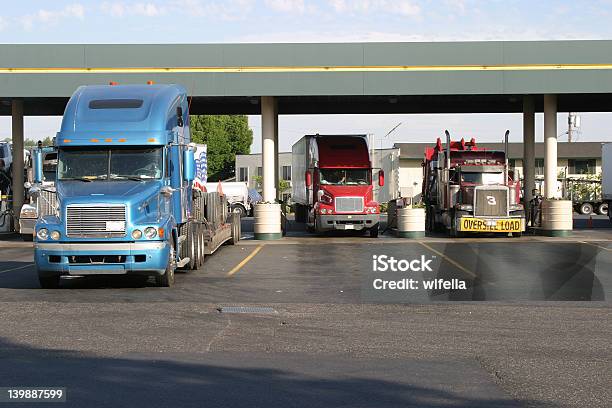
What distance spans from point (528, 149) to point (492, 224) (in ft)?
23.0

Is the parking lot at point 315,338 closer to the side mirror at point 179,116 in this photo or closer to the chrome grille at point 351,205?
the side mirror at point 179,116

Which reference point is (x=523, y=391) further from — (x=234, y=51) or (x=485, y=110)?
(x=485, y=110)

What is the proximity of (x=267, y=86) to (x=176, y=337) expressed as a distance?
2168 centimetres

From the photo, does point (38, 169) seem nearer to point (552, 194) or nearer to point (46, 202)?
point (46, 202)

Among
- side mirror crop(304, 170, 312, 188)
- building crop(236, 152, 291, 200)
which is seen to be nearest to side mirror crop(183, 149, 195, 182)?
side mirror crop(304, 170, 312, 188)

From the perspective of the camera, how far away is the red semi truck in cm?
3359

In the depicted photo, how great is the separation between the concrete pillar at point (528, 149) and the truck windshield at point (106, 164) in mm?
23609

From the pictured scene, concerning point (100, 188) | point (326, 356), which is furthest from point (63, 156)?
point (326, 356)

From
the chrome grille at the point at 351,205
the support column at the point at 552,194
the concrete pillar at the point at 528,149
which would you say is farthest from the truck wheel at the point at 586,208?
the chrome grille at the point at 351,205

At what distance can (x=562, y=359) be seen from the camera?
10242 millimetres

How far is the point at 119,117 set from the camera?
1827 centimetres

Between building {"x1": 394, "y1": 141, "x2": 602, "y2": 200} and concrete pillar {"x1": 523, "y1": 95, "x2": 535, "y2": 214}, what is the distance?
1554 inches

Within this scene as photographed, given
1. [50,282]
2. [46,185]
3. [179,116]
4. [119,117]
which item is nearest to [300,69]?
[179,116]

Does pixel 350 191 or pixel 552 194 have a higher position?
pixel 350 191
